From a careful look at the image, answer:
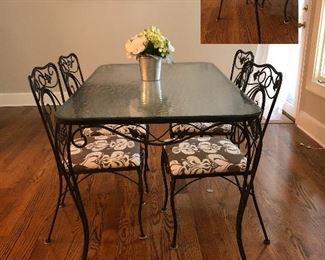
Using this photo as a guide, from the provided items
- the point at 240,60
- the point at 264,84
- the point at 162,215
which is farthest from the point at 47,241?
the point at 240,60

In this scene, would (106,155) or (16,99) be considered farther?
(16,99)

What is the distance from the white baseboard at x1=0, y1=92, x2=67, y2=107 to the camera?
4.22 m

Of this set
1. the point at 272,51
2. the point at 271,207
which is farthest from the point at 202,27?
the point at 271,207

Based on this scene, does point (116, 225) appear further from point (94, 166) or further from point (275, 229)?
point (275, 229)

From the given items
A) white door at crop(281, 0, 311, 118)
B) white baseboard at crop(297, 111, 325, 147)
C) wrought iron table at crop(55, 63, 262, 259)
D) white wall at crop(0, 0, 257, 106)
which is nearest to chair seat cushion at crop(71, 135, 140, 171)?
wrought iron table at crop(55, 63, 262, 259)

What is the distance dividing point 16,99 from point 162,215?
2.98 metres

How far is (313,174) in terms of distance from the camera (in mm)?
2445

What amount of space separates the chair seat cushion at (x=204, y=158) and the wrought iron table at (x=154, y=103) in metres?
0.15

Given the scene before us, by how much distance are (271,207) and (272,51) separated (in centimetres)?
200

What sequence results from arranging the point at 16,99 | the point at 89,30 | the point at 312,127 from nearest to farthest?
the point at 312,127
the point at 89,30
the point at 16,99

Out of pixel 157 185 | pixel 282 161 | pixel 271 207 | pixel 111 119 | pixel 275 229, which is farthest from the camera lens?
pixel 282 161

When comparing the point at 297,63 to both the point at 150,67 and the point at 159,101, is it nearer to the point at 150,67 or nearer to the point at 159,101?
the point at 150,67

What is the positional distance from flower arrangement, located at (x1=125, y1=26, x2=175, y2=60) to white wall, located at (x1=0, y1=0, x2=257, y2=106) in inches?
83.8

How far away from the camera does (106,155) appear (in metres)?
1.74
